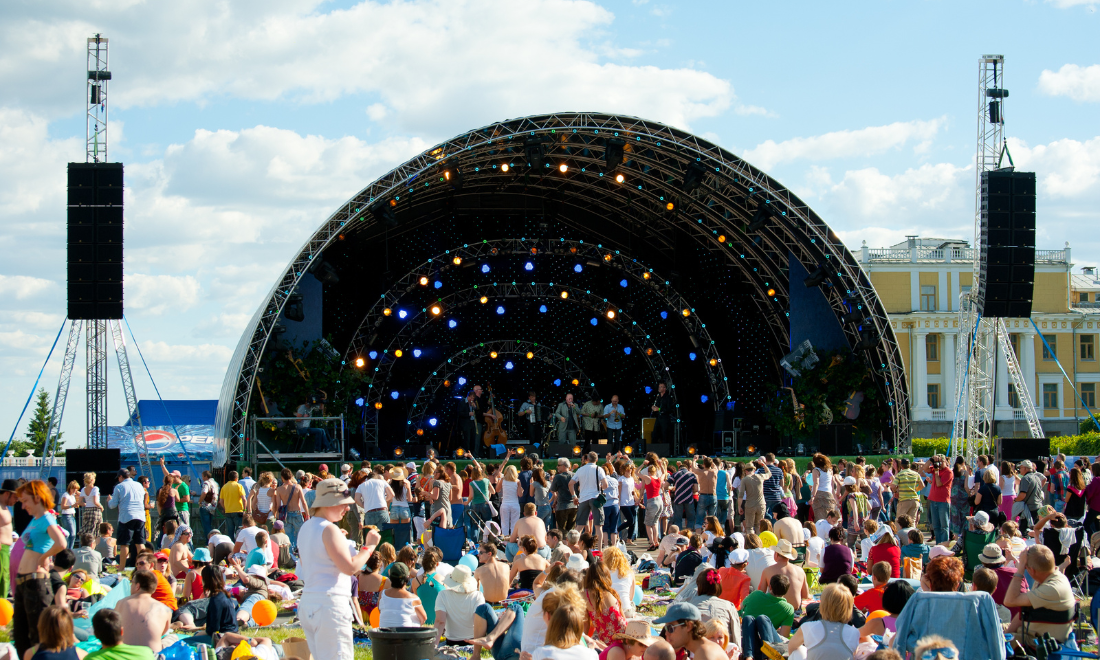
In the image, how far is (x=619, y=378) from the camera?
74.5 ft

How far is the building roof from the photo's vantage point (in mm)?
25234

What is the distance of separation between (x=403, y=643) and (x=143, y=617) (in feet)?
Answer: 4.87

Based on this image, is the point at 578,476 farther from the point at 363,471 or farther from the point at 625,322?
the point at 625,322

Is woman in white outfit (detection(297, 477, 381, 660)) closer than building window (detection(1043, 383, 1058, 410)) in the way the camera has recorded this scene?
Yes

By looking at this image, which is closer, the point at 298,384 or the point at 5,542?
the point at 5,542

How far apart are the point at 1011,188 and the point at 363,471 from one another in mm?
11291

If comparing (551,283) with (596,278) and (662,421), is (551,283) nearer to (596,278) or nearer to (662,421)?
(596,278)

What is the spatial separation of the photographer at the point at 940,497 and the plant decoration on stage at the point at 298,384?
1015 centimetres

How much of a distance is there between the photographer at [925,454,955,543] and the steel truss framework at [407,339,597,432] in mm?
10752

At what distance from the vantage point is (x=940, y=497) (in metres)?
12.8

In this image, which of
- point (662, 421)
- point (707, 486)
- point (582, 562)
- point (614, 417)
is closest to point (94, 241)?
point (707, 486)

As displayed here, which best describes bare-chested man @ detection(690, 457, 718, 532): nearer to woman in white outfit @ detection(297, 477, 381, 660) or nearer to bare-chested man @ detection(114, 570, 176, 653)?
bare-chested man @ detection(114, 570, 176, 653)

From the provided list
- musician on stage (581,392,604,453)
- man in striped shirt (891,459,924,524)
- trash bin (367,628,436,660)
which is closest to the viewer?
trash bin (367,628,436,660)

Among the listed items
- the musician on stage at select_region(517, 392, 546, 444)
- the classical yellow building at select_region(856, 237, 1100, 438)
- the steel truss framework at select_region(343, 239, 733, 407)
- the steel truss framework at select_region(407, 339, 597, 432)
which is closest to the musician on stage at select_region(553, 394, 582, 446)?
the musician on stage at select_region(517, 392, 546, 444)
